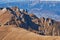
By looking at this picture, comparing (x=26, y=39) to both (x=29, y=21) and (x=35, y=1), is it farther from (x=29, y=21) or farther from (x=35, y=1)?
(x=35, y=1)

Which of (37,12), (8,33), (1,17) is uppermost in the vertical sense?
(8,33)

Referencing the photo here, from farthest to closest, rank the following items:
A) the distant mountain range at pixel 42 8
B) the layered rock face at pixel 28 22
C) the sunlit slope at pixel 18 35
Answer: the distant mountain range at pixel 42 8 → the layered rock face at pixel 28 22 → the sunlit slope at pixel 18 35

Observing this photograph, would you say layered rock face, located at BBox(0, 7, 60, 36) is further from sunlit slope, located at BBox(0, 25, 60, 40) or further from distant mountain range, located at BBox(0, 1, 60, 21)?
sunlit slope, located at BBox(0, 25, 60, 40)

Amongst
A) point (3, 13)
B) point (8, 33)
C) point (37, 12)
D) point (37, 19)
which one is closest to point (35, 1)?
point (37, 12)

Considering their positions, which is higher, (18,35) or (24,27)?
(18,35)

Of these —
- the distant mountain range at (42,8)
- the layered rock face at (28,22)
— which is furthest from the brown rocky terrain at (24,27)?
the distant mountain range at (42,8)

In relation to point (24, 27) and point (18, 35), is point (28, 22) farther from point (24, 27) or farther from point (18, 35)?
point (18, 35)

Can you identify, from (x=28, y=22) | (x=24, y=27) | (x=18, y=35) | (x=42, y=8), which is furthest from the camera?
(x=42, y=8)

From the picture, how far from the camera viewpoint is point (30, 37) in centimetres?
1698

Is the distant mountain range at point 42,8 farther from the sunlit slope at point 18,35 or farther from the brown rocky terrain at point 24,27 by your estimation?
the sunlit slope at point 18,35

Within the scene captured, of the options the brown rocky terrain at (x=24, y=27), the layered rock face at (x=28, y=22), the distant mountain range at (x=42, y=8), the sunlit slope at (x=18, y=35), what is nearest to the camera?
the sunlit slope at (x=18, y=35)

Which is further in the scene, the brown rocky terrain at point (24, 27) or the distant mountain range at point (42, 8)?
the distant mountain range at point (42, 8)

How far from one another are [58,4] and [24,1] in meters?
5.60

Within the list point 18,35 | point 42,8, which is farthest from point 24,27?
point 42,8
